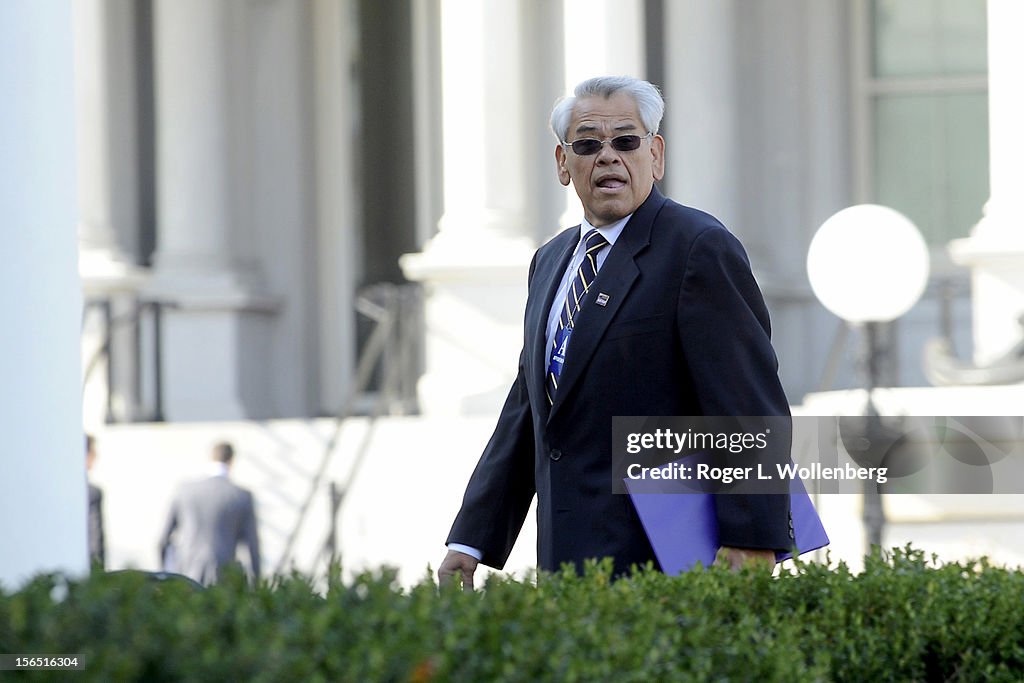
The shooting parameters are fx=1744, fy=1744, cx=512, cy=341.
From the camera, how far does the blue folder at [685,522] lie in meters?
4.14

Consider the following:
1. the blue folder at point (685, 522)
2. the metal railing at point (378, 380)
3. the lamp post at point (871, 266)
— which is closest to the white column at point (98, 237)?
the metal railing at point (378, 380)

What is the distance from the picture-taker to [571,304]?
173 inches

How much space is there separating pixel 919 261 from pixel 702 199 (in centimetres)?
428

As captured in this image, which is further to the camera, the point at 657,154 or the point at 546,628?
the point at 657,154

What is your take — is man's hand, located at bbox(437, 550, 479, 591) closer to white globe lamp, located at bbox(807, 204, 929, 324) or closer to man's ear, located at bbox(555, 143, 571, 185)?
man's ear, located at bbox(555, 143, 571, 185)

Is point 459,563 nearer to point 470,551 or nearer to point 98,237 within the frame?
point 470,551

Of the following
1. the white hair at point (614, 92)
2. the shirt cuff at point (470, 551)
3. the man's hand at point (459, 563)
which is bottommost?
the man's hand at point (459, 563)

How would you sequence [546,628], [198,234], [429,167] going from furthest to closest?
1. [429,167]
2. [198,234]
3. [546,628]

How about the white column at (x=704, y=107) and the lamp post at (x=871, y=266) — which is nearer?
the lamp post at (x=871, y=266)

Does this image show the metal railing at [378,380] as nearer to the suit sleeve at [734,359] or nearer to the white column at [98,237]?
the white column at [98,237]

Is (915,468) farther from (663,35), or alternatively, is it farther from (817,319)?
(663,35)

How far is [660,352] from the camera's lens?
4230mm

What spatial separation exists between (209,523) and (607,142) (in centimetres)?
664

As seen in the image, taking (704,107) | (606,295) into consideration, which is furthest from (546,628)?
(704,107)
